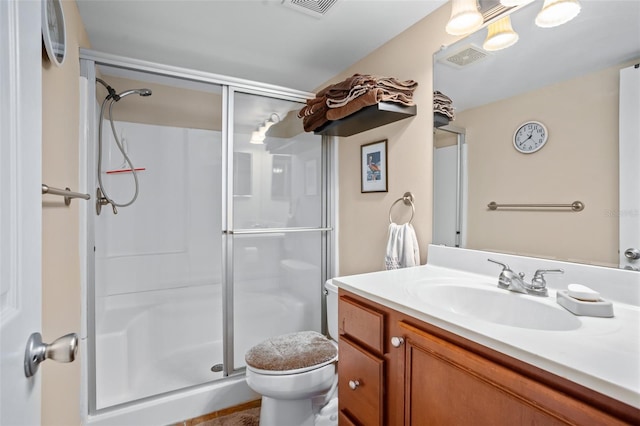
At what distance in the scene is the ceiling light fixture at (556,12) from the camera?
1.08 meters

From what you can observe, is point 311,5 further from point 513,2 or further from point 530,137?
point 530,137

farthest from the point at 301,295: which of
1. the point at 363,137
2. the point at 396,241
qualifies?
the point at 363,137

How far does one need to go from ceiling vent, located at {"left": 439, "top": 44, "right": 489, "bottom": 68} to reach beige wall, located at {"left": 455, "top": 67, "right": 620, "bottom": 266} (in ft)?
0.78

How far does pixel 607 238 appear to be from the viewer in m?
0.99

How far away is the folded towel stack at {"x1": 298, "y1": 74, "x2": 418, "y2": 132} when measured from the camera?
60.4 inches

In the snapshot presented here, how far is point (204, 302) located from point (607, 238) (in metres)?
2.53

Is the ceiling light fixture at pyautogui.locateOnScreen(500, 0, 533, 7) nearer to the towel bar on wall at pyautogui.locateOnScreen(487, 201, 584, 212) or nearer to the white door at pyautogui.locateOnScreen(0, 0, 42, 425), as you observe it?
the towel bar on wall at pyautogui.locateOnScreen(487, 201, 584, 212)

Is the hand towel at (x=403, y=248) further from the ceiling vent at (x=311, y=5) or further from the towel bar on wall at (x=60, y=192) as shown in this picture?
the towel bar on wall at (x=60, y=192)

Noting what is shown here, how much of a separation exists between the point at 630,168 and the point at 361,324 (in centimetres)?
98

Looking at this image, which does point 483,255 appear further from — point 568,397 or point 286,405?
point 286,405

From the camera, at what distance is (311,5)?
1.55m

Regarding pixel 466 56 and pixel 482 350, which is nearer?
pixel 482 350

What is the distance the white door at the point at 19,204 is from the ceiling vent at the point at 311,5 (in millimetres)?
1234

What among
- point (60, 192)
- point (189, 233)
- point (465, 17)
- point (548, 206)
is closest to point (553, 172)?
point (548, 206)
